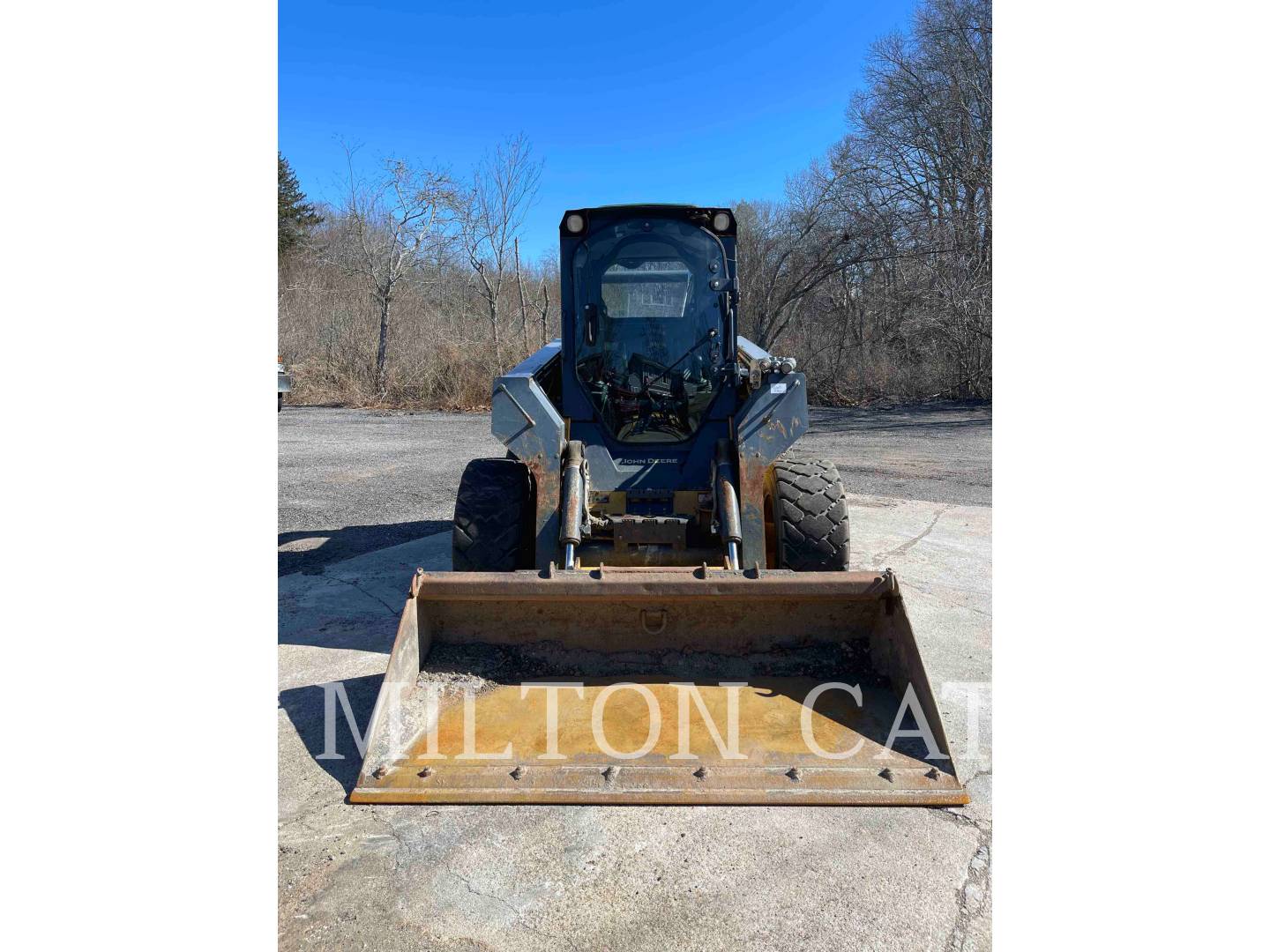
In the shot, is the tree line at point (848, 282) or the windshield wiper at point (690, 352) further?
the tree line at point (848, 282)

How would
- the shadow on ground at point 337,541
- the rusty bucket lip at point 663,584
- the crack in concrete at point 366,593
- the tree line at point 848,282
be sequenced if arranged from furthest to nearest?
the tree line at point 848,282 < the shadow on ground at point 337,541 < the crack in concrete at point 366,593 < the rusty bucket lip at point 663,584

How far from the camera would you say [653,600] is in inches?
132

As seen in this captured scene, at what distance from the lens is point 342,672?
12.5ft

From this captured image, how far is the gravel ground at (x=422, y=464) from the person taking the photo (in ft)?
22.7

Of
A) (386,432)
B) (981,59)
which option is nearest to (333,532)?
(386,432)

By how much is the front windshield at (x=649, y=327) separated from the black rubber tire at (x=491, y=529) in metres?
0.79

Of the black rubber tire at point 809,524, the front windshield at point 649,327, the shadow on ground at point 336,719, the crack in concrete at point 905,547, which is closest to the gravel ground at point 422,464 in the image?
the crack in concrete at point 905,547

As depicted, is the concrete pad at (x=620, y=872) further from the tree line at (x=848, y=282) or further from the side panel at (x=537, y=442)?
the tree line at (x=848, y=282)

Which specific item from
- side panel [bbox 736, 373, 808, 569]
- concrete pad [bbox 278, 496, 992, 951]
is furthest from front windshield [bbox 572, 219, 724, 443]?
concrete pad [bbox 278, 496, 992, 951]

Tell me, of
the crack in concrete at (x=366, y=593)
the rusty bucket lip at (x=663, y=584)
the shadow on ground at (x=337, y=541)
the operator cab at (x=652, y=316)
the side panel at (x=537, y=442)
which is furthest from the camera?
the shadow on ground at (x=337, y=541)

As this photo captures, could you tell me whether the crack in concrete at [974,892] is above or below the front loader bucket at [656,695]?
below

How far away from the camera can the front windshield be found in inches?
179

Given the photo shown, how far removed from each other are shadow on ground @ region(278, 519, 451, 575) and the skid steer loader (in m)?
2.06

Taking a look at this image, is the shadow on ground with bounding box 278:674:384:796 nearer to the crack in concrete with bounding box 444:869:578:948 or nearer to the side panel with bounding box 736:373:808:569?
the crack in concrete with bounding box 444:869:578:948
